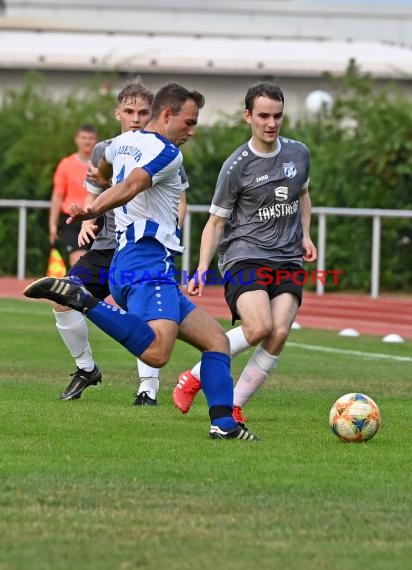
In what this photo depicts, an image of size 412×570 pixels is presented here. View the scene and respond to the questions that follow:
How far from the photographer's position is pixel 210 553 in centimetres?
573

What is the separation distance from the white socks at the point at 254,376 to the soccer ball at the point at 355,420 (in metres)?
0.78

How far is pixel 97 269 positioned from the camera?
11.0 metres

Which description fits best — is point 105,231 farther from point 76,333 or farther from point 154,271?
point 154,271

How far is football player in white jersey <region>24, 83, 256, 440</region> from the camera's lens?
850 cm

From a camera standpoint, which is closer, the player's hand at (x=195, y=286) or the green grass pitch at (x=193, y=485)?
the green grass pitch at (x=193, y=485)

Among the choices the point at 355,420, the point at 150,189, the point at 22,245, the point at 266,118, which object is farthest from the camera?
the point at 22,245

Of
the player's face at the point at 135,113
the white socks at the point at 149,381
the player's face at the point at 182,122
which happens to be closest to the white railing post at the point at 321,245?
the white socks at the point at 149,381

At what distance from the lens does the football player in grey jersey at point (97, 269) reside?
10.7 meters

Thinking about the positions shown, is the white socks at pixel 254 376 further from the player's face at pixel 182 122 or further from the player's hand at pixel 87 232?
the player's face at pixel 182 122

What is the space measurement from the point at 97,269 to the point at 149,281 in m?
2.37

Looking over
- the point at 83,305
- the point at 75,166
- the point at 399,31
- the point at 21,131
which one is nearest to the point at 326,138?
the point at 21,131

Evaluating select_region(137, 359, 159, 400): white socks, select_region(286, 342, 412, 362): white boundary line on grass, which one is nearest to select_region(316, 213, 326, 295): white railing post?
select_region(286, 342, 412, 362): white boundary line on grass

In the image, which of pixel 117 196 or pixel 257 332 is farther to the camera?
pixel 257 332

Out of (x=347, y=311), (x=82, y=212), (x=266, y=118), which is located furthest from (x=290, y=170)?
(x=347, y=311)
